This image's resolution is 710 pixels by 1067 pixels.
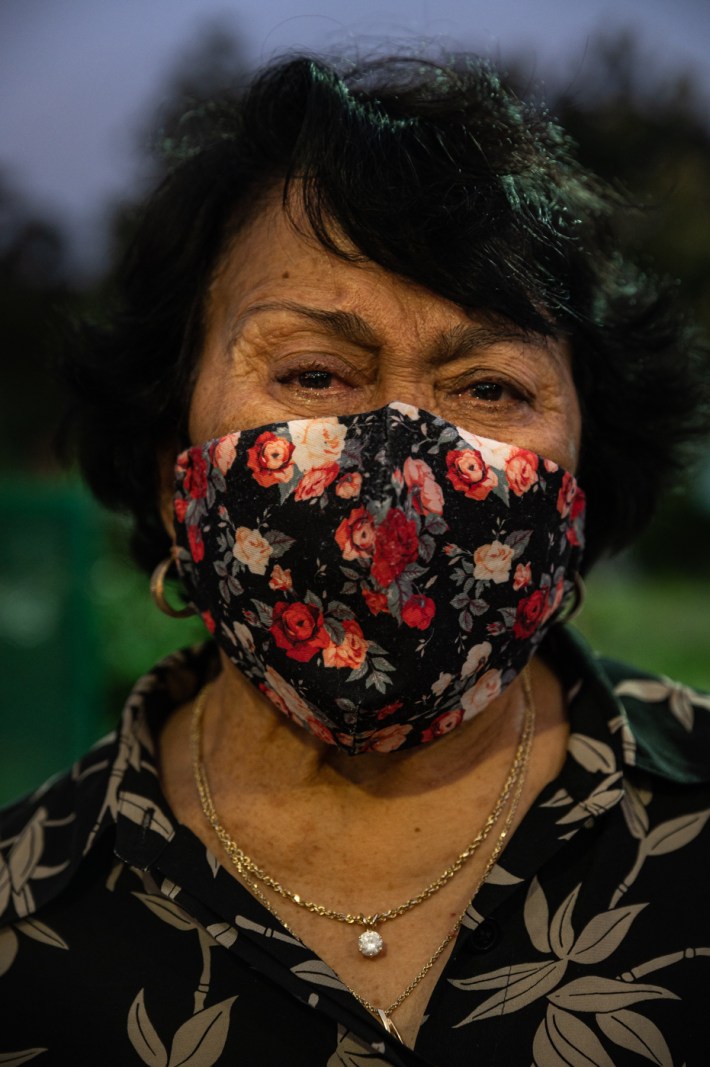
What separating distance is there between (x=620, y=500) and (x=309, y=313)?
104 cm

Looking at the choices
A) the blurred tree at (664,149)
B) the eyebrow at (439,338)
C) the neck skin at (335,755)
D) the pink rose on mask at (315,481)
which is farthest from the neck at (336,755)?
the blurred tree at (664,149)

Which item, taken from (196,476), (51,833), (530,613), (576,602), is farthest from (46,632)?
(530,613)

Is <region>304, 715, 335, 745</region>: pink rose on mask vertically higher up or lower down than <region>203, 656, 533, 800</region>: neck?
higher up

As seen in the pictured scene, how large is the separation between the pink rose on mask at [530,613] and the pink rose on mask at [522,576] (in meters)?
0.03

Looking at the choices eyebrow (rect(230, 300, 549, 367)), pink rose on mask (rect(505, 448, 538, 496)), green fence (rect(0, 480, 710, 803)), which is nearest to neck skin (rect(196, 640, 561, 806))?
pink rose on mask (rect(505, 448, 538, 496))

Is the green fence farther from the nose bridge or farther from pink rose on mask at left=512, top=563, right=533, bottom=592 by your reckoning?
pink rose on mask at left=512, top=563, right=533, bottom=592

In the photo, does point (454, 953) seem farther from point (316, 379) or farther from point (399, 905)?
point (316, 379)

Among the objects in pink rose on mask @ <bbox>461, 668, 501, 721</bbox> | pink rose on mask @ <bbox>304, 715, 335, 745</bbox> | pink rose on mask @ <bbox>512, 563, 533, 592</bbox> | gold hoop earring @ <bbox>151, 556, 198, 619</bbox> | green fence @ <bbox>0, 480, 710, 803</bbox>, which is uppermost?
pink rose on mask @ <bbox>512, 563, 533, 592</bbox>

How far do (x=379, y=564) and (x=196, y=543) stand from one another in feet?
1.61

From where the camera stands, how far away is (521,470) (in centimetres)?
206

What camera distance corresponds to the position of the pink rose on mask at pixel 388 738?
201 centimetres

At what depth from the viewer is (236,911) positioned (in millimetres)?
2025

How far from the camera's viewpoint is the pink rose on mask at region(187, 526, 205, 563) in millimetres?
2152

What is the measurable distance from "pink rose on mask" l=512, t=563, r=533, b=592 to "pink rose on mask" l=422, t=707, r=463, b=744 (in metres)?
0.26
